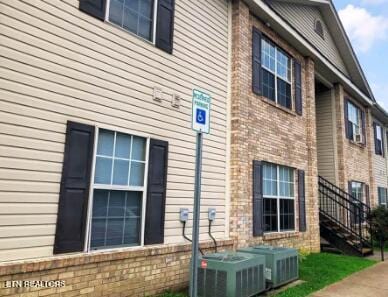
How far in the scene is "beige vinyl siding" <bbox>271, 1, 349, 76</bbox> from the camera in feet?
35.4

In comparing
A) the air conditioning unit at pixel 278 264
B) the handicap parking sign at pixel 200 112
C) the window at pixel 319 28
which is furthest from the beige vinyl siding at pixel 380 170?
the handicap parking sign at pixel 200 112

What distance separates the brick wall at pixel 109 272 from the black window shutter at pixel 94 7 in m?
3.54

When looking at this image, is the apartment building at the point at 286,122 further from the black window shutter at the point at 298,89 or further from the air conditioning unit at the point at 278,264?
the air conditioning unit at the point at 278,264

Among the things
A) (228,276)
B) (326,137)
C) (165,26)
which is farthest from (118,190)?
(326,137)

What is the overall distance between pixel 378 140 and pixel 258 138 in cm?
1331

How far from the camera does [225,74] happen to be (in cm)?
825

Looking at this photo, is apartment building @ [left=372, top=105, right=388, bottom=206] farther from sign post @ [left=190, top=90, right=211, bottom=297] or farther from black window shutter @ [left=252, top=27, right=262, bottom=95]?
sign post @ [left=190, top=90, right=211, bottom=297]

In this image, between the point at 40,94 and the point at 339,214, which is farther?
the point at 339,214

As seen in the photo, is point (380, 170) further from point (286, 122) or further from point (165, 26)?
point (165, 26)

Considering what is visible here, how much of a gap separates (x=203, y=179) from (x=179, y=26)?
122 inches

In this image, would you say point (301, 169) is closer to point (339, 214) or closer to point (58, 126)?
point (339, 214)

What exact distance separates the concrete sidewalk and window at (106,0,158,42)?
5598 mm

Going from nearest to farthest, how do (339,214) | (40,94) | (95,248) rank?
(40,94) → (95,248) → (339,214)

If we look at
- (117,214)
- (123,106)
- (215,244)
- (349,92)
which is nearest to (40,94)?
(123,106)
